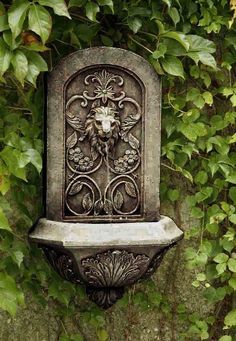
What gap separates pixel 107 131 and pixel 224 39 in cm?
65

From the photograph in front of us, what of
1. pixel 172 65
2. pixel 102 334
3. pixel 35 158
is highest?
pixel 172 65

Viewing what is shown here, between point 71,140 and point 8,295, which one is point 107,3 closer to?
point 71,140

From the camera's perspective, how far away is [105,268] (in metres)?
1.85

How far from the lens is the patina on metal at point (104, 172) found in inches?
72.9

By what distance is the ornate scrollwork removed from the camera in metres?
1.90

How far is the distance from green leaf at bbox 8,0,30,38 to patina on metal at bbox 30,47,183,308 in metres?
0.24

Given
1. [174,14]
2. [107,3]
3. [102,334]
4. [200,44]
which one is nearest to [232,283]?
[102,334]

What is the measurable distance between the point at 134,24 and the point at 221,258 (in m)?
0.87

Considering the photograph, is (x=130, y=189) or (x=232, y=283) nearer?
(x=130, y=189)

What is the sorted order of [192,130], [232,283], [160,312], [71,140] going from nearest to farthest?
[71,140] → [192,130] → [232,283] → [160,312]

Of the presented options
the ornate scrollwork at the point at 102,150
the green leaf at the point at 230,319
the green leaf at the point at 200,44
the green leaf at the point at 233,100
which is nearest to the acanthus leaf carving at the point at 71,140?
the ornate scrollwork at the point at 102,150

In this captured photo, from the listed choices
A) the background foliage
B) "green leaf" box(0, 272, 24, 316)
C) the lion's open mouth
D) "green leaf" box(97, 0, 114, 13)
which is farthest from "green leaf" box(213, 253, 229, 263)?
"green leaf" box(97, 0, 114, 13)

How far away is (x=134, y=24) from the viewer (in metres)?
1.97

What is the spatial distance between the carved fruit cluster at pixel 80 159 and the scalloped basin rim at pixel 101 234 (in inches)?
7.3
